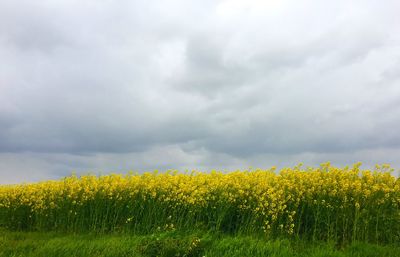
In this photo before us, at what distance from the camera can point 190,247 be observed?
34.2ft

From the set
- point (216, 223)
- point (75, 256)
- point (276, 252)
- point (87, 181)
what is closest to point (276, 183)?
point (216, 223)

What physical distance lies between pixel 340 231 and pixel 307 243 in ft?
4.18

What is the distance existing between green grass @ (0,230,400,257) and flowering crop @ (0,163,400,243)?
0.83m

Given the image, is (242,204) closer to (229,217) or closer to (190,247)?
(229,217)

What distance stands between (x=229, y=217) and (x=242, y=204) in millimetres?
600

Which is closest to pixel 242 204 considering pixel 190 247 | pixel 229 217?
pixel 229 217

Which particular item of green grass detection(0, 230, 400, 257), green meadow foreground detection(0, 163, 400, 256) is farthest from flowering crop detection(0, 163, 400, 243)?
green grass detection(0, 230, 400, 257)

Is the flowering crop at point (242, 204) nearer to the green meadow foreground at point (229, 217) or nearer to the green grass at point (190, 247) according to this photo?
the green meadow foreground at point (229, 217)

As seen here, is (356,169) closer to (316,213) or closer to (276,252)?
(316,213)

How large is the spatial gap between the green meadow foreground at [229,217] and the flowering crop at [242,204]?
0.04m

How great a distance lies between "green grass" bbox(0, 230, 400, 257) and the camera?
33.9ft

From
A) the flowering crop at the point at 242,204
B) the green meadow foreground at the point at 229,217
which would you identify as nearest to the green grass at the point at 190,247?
the green meadow foreground at the point at 229,217

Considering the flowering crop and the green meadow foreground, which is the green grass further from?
the flowering crop

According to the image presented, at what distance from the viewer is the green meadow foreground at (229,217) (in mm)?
10891
